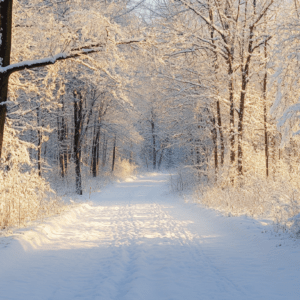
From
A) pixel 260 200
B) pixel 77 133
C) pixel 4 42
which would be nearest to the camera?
pixel 4 42

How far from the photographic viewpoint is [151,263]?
4684 millimetres

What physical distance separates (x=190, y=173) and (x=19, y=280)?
15797mm

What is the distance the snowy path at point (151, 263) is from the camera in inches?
140

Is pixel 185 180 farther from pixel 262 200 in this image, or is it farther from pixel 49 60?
pixel 49 60

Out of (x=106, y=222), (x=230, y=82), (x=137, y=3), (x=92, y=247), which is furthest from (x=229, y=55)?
(x=92, y=247)

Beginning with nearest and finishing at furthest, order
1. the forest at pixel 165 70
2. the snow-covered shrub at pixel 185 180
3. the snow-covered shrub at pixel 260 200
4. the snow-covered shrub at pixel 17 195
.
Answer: the forest at pixel 165 70
the snow-covered shrub at pixel 260 200
the snow-covered shrub at pixel 17 195
the snow-covered shrub at pixel 185 180

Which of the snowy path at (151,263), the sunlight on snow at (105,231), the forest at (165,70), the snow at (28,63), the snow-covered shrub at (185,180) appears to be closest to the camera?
the snowy path at (151,263)

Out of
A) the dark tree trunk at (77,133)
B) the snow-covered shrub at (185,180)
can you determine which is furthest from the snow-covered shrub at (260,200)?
the dark tree trunk at (77,133)

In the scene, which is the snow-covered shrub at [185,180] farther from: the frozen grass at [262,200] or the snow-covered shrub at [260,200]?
the snow-covered shrub at [260,200]

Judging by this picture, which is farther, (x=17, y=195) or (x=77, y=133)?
(x=77, y=133)

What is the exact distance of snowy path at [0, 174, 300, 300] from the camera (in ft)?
11.7

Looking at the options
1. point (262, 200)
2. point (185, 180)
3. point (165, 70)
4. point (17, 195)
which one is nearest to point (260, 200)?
point (262, 200)

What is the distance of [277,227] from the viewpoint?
19.0 feet

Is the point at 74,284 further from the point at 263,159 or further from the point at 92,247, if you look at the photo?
the point at 263,159
